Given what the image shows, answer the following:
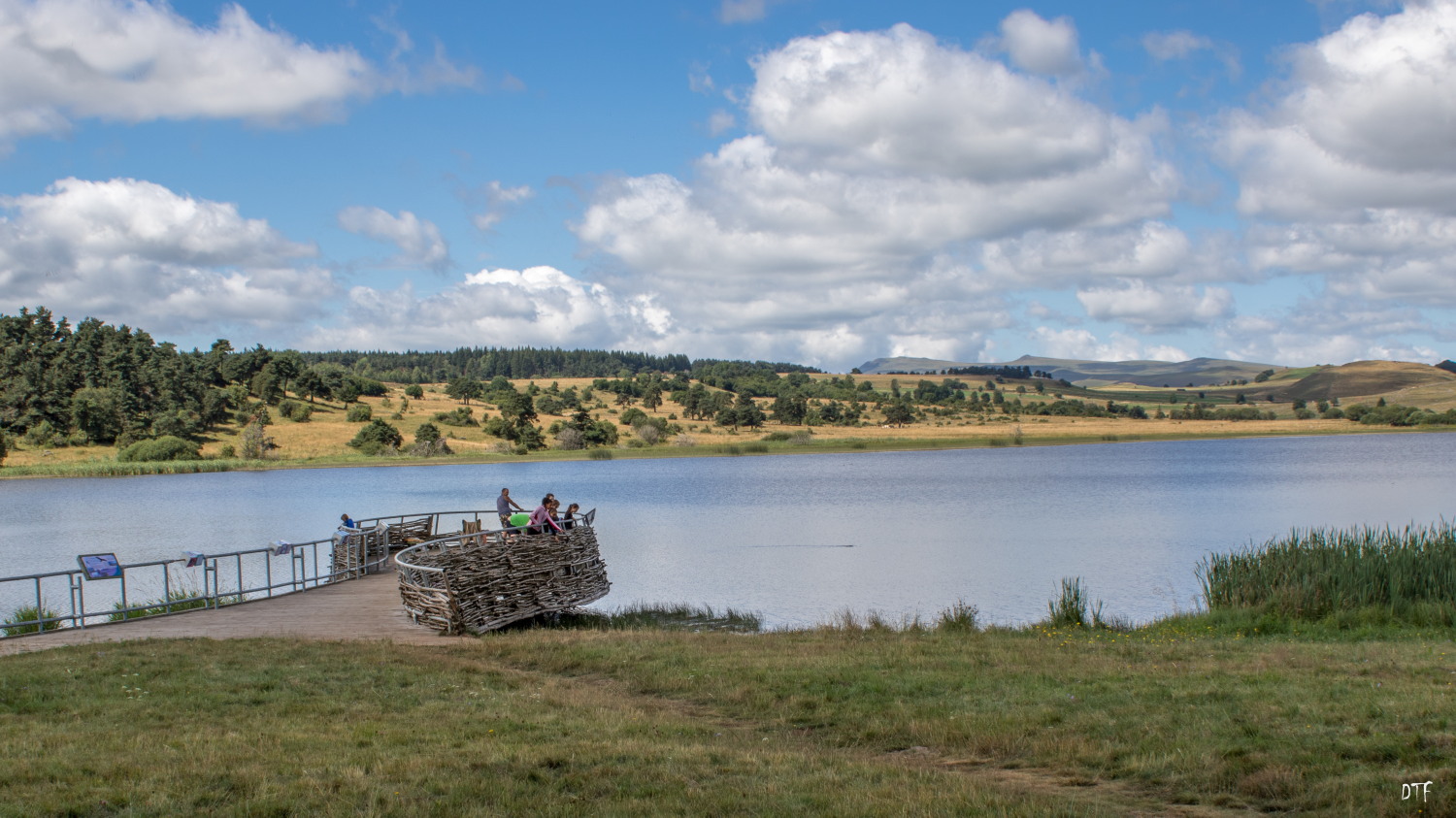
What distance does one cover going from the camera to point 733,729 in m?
9.48

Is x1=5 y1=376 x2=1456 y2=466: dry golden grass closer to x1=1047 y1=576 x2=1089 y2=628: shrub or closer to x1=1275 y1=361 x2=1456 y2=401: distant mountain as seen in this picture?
x1=1275 y1=361 x2=1456 y2=401: distant mountain

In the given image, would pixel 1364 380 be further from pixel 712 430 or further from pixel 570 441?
pixel 570 441

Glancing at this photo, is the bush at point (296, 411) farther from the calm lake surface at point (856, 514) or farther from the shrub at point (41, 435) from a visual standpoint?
the shrub at point (41, 435)

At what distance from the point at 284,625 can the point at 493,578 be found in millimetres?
3540

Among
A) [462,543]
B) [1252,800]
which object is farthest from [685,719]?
[462,543]

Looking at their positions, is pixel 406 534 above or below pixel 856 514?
above

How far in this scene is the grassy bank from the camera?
257 inches

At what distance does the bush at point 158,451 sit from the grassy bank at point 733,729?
85.4 meters

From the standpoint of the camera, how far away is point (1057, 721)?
8867 mm

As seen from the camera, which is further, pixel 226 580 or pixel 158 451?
pixel 158 451

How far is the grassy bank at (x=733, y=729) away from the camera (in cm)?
654

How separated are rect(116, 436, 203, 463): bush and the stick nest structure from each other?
7971 cm

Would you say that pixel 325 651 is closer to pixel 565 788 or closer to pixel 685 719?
pixel 685 719

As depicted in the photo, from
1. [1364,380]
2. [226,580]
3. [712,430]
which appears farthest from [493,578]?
[1364,380]
